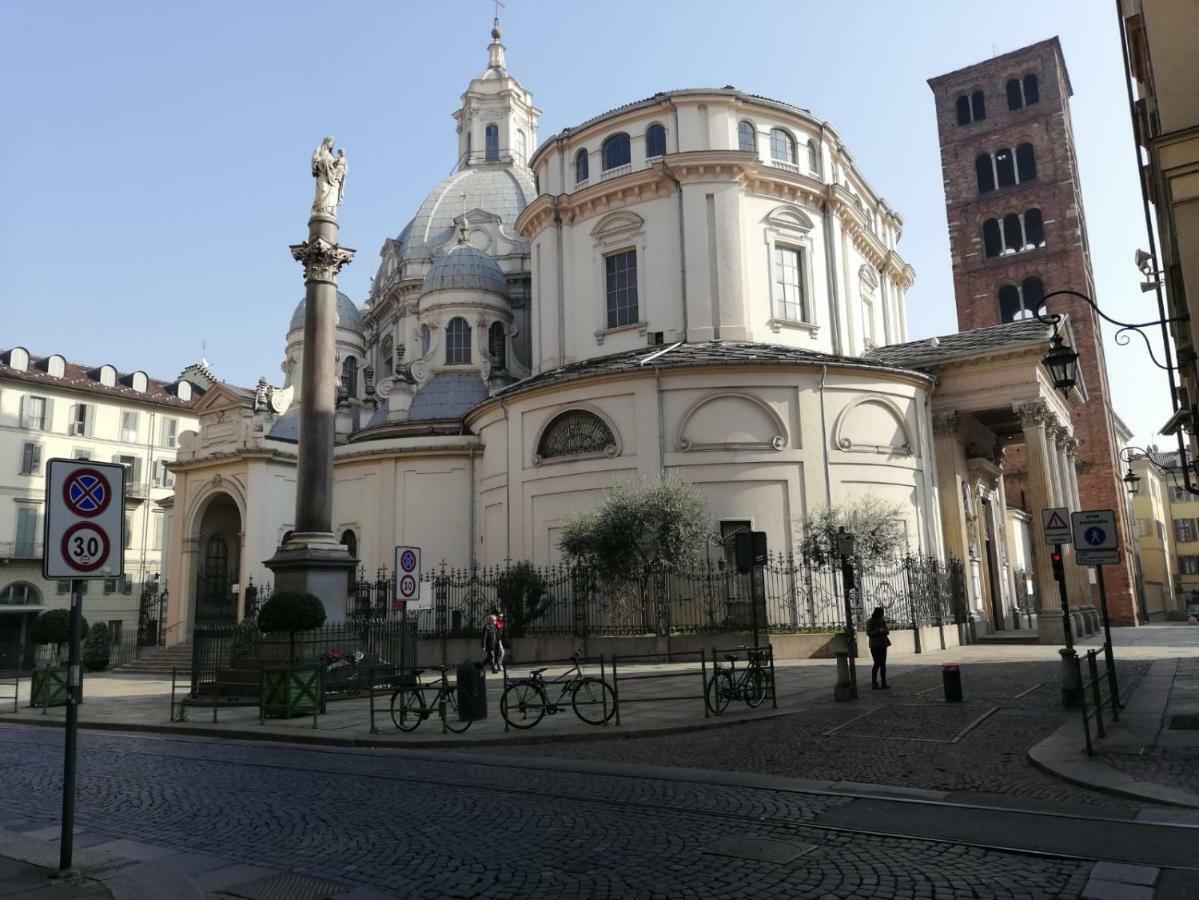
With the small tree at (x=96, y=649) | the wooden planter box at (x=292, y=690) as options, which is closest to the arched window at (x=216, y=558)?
the small tree at (x=96, y=649)

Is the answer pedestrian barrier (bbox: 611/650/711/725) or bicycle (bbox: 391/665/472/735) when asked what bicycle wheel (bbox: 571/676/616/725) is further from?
bicycle (bbox: 391/665/472/735)

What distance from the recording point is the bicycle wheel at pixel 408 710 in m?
13.5

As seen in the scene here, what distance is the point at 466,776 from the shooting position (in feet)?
31.3

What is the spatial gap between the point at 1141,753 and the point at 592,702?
6612 mm

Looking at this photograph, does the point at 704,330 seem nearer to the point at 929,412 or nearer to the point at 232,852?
the point at 929,412

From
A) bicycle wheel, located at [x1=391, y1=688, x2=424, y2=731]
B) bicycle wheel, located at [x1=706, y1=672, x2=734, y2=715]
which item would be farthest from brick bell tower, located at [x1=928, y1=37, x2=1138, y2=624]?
bicycle wheel, located at [x1=391, y1=688, x2=424, y2=731]

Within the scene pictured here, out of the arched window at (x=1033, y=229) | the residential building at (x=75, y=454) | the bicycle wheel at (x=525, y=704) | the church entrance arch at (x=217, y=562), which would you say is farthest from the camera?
the arched window at (x=1033, y=229)

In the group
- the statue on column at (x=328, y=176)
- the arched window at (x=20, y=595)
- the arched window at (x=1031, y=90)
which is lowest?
the arched window at (x=20, y=595)

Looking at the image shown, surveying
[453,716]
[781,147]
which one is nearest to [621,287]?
[781,147]

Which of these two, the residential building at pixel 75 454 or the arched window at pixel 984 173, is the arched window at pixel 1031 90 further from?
the residential building at pixel 75 454

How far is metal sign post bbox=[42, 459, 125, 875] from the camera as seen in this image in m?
5.92

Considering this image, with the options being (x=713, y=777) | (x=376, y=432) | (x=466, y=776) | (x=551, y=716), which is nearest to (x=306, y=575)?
(x=551, y=716)

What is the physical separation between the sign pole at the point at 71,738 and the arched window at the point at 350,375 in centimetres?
→ 4312

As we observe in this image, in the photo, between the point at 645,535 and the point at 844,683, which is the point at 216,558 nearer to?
the point at 645,535
